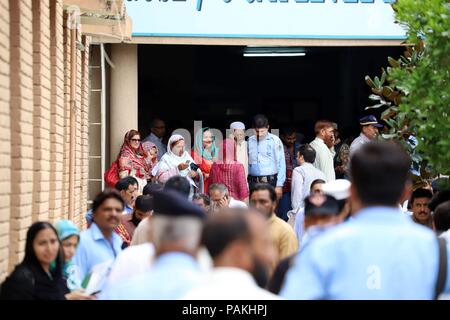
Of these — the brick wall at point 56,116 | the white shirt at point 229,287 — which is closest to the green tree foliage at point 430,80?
the brick wall at point 56,116

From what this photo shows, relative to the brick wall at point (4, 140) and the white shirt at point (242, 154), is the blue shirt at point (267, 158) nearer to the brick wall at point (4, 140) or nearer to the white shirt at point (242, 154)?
the white shirt at point (242, 154)

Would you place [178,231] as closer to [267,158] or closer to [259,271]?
[259,271]

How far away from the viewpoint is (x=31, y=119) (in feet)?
37.5

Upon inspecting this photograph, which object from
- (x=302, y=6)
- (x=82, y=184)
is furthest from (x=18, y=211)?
(x=302, y=6)

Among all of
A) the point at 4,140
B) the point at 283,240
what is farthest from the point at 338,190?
the point at 4,140

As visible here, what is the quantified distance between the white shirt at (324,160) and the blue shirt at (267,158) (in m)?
0.57

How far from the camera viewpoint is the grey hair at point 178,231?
496 centimetres

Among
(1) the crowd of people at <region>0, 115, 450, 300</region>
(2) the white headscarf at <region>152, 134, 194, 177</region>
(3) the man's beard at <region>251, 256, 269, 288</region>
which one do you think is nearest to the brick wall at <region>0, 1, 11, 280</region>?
(1) the crowd of people at <region>0, 115, 450, 300</region>

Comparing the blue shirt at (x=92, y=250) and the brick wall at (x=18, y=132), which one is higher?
the brick wall at (x=18, y=132)

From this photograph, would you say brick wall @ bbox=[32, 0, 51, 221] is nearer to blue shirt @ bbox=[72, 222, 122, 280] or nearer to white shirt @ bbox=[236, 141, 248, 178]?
blue shirt @ bbox=[72, 222, 122, 280]

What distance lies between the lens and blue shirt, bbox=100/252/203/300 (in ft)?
16.2

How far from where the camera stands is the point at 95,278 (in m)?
8.28

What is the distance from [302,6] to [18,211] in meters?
8.74
